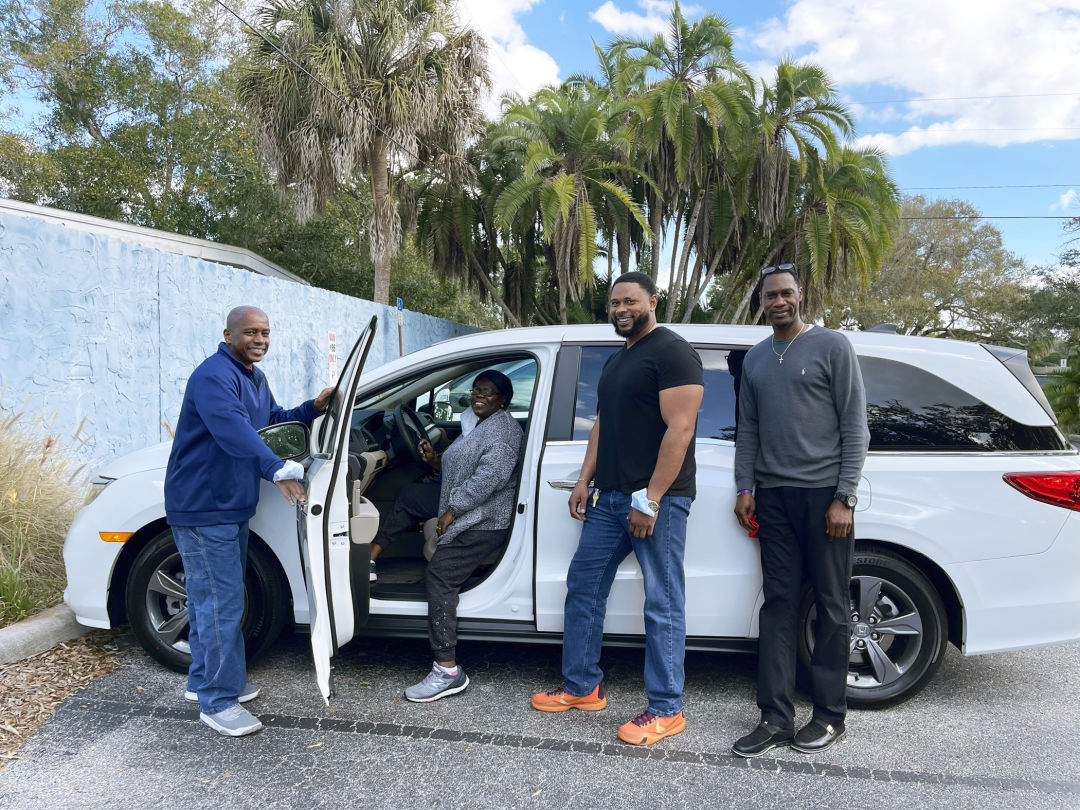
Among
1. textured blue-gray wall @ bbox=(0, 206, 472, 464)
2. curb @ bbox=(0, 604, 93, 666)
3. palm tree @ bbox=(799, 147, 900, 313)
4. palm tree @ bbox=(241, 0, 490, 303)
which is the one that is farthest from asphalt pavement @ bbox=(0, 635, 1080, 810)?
palm tree @ bbox=(799, 147, 900, 313)

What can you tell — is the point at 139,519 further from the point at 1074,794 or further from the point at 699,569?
the point at 1074,794

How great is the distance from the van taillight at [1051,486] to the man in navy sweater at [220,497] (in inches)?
115

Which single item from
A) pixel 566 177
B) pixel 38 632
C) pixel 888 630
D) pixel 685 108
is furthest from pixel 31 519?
pixel 685 108

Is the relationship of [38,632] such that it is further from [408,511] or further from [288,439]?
[408,511]

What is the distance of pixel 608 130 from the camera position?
68.6 feet

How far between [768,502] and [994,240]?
151 feet

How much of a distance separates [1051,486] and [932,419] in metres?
0.52

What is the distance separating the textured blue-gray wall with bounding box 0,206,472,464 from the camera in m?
5.70

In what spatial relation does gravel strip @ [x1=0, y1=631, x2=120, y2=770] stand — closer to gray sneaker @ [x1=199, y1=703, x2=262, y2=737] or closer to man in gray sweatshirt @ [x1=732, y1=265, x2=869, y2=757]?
gray sneaker @ [x1=199, y1=703, x2=262, y2=737]

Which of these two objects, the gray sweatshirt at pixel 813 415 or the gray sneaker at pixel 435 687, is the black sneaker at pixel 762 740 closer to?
the gray sweatshirt at pixel 813 415

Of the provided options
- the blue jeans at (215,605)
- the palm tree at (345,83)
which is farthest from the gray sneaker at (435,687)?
the palm tree at (345,83)

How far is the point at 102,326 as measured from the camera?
6.45m

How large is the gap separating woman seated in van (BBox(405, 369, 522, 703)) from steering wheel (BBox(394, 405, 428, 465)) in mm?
829

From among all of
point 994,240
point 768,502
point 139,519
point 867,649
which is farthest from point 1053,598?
point 994,240
